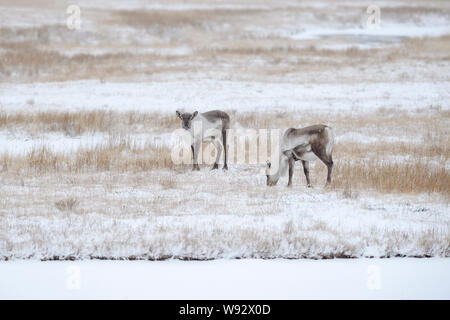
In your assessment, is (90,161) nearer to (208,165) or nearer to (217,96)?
(208,165)

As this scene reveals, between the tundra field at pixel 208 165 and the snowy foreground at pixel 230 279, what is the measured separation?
0.30 meters

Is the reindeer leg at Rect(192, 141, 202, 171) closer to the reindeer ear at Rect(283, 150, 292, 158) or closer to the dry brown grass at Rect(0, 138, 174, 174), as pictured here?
the dry brown grass at Rect(0, 138, 174, 174)

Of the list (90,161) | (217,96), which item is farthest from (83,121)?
(217,96)

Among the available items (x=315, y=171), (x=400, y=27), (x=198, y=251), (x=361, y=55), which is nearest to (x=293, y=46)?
(x=361, y=55)

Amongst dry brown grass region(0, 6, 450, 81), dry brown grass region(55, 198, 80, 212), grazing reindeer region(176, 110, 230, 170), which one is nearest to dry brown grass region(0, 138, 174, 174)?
grazing reindeer region(176, 110, 230, 170)

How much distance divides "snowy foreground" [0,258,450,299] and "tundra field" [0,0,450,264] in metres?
0.30

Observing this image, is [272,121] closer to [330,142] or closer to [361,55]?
[330,142]

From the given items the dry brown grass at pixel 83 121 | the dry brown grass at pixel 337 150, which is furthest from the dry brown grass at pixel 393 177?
the dry brown grass at pixel 83 121

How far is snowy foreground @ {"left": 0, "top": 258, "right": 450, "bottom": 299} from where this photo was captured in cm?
747

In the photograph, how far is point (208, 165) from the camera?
562 inches

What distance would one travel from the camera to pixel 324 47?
1494 inches

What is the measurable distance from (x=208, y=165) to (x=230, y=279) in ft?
21.4

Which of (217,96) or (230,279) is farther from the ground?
(217,96)

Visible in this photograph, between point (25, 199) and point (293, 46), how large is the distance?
28927 mm
